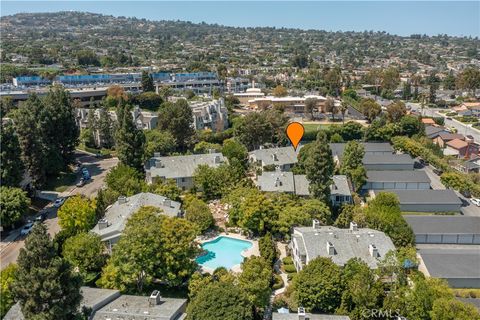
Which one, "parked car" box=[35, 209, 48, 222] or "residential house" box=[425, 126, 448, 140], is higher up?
"residential house" box=[425, 126, 448, 140]

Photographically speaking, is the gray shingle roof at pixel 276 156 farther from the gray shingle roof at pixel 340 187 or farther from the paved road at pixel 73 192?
the paved road at pixel 73 192

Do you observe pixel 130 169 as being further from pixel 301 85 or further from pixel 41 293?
pixel 301 85

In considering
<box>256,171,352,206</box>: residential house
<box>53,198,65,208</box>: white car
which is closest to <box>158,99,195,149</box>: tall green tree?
<box>256,171,352,206</box>: residential house

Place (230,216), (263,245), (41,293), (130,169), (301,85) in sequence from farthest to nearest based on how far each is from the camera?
(301,85) < (130,169) < (230,216) < (263,245) < (41,293)

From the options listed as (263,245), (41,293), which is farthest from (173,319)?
(263,245)

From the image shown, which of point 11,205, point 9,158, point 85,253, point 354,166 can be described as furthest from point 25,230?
point 354,166

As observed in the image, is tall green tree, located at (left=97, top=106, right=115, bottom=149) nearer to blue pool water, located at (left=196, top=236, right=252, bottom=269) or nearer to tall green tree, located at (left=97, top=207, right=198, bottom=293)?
blue pool water, located at (left=196, top=236, right=252, bottom=269)
